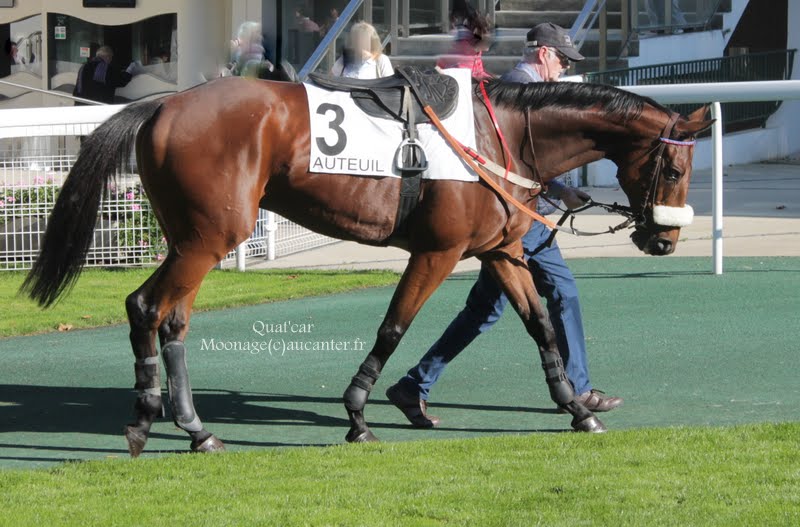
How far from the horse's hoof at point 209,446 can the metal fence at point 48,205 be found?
4.59 metres

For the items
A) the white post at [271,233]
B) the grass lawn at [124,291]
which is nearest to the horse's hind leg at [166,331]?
the grass lawn at [124,291]

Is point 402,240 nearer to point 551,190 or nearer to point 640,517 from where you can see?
point 551,190

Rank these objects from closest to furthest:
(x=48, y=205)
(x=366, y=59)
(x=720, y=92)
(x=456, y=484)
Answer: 1. (x=456, y=484)
2. (x=720, y=92)
3. (x=48, y=205)
4. (x=366, y=59)

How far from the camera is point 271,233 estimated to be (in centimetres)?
1135

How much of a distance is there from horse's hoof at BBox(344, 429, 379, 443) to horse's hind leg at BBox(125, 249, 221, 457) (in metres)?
0.60

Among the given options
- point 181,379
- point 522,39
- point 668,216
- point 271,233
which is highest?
point 522,39

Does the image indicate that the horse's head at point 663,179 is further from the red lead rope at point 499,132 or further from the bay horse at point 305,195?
the red lead rope at point 499,132

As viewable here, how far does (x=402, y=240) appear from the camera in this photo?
5.96 m

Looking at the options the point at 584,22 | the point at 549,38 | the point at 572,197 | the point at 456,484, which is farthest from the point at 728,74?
the point at 456,484

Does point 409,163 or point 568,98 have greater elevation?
point 568,98

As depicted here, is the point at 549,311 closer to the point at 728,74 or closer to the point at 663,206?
the point at 663,206

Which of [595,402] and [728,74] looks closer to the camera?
[595,402]

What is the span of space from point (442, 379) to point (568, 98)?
1902 millimetres

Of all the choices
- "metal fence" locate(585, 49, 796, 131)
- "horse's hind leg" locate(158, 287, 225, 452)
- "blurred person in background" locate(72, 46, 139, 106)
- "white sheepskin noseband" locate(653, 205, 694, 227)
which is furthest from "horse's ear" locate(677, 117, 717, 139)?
"blurred person in background" locate(72, 46, 139, 106)
